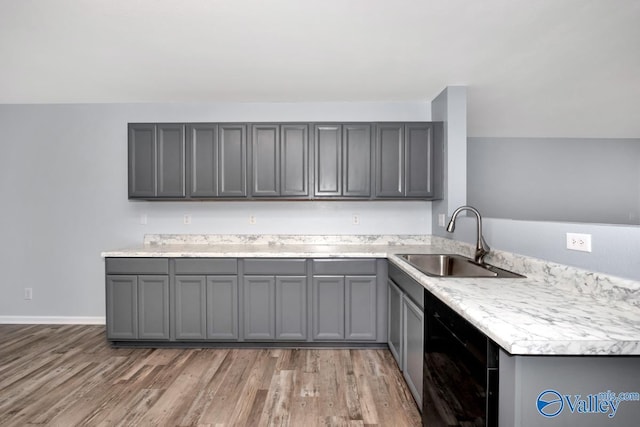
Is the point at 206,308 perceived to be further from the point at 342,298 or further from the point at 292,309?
the point at 342,298

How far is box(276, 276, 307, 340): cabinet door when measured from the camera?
2.95 m

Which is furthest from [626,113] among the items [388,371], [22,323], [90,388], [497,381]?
[22,323]

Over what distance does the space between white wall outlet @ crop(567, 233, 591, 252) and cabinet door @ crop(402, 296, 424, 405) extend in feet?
2.80

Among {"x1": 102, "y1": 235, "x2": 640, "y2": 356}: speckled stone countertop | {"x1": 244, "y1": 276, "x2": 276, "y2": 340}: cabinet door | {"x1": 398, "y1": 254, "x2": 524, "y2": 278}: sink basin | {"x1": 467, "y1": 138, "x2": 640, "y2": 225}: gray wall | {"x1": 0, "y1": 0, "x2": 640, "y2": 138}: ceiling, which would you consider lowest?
{"x1": 244, "y1": 276, "x2": 276, "y2": 340}: cabinet door

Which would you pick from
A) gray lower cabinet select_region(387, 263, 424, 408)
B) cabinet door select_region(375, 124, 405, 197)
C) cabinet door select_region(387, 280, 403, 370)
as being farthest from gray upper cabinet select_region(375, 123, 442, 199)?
cabinet door select_region(387, 280, 403, 370)

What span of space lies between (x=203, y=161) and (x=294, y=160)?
Answer: 0.92 m

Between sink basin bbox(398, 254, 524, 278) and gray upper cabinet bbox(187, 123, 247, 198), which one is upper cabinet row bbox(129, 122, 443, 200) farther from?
sink basin bbox(398, 254, 524, 278)

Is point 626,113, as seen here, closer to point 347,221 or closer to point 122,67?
point 347,221

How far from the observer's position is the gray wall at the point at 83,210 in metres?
3.60

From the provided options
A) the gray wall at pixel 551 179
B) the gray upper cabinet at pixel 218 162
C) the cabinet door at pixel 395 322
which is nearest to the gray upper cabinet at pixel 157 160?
the gray upper cabinet at pixel 218 162

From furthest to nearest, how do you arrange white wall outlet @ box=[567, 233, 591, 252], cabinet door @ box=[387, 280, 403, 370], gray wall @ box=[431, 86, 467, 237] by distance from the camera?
gray wall @ box=[431, 86, 467, 237], cabinet door @ box=[387, 280, 403, 370], white wall outlet @ box=[567, 233, 591, 252]

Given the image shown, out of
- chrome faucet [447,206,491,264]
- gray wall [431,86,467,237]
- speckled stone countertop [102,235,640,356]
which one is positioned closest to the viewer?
speckled stone countertop [102,235,640,356]

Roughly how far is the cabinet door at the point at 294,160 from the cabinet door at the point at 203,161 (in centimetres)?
68

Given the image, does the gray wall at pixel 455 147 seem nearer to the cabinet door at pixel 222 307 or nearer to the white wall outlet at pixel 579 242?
the white wall outlet at pixel 579 242
